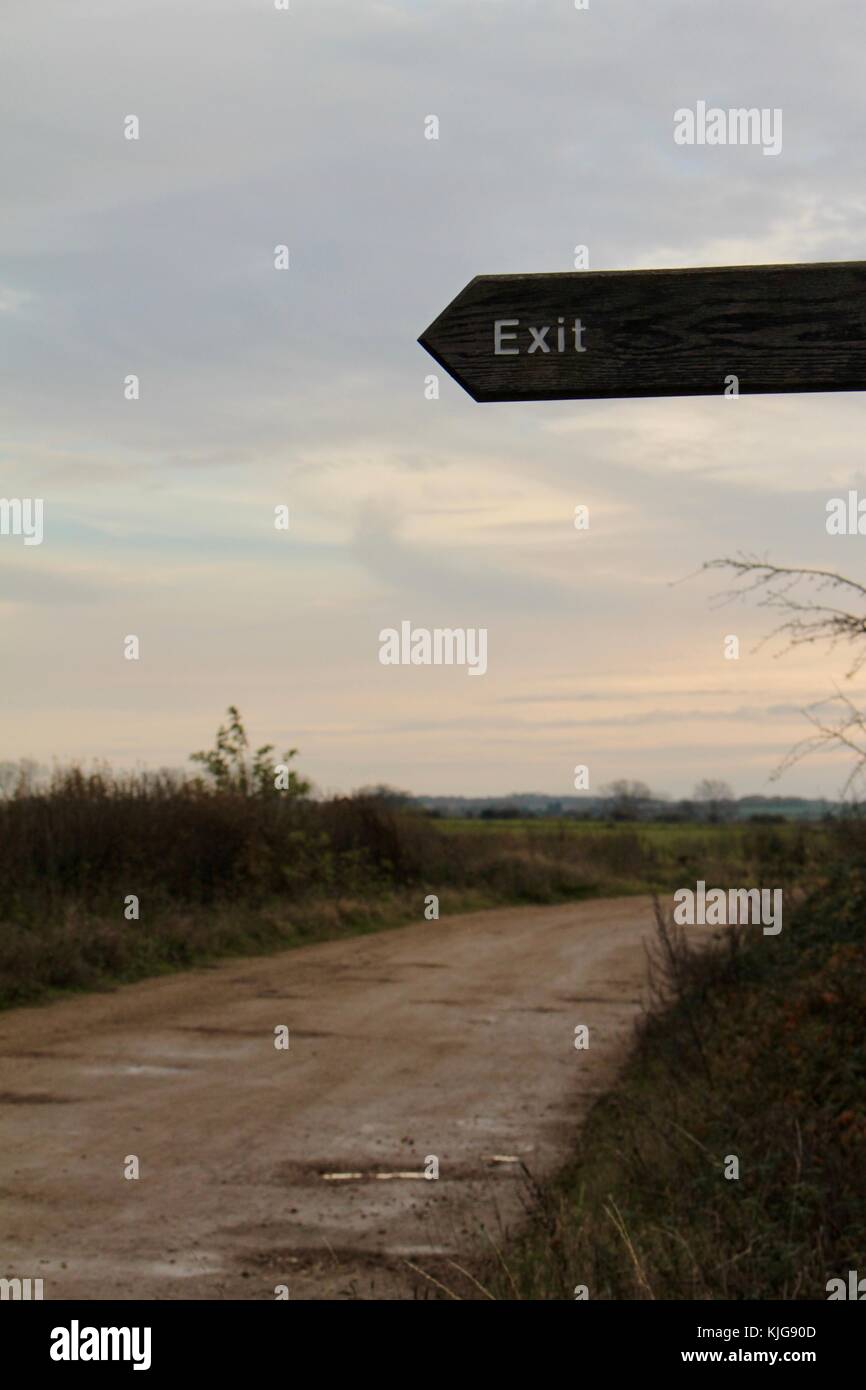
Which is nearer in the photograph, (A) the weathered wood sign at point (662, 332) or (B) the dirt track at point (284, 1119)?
(A) the weathered wood sign at point (662, 332)

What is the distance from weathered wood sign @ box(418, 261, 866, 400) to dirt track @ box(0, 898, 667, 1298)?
4436 millimetres

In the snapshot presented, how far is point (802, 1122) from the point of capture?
799 centimetres

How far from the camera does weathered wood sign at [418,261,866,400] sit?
3412 mm

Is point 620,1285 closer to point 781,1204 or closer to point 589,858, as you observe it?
point 781,1204

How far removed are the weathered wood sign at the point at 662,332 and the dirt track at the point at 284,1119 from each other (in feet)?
14.6

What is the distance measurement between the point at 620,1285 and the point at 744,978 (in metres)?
6.93

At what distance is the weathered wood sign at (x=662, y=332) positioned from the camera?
11.2ft

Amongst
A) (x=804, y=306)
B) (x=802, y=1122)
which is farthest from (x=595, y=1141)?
(x=804, y=306)

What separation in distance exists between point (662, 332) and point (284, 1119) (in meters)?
7.89

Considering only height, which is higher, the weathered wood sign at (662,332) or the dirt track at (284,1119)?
the weathered wood sign at (662,332)

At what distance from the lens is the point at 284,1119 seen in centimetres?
1037

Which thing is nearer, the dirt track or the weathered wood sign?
the weathered wood sign

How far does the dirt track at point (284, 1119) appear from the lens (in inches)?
287

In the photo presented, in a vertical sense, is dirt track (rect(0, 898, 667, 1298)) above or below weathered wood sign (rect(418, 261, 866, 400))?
below
